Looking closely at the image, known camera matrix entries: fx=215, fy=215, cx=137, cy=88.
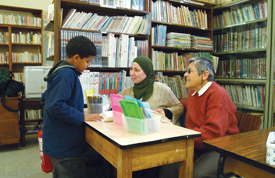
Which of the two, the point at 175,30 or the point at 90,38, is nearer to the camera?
the point at 90,38

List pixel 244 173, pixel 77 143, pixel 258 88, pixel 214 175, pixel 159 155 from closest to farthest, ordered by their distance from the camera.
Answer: pixel 244 173, pixel 159 155, pixel 214 175, pixel 77 143, pixel 258 88

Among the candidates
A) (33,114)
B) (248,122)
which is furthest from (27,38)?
(248,122)

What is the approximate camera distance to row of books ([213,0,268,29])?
2.96 meters

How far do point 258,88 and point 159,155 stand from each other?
96.9 inches

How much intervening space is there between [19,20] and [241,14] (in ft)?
14.8

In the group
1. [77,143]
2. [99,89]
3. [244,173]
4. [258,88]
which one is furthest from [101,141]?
[258,88]

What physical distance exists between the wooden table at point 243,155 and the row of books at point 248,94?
6.42 ft

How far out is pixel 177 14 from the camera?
3352 mm

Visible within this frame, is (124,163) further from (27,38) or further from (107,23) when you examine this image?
(27,38)

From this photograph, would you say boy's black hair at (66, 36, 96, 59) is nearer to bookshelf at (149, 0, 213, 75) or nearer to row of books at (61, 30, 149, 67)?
row of books at (61, 30, 149, 67)

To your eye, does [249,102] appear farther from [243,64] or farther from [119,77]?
[119,77]

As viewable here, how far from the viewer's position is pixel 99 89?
8.71 ft

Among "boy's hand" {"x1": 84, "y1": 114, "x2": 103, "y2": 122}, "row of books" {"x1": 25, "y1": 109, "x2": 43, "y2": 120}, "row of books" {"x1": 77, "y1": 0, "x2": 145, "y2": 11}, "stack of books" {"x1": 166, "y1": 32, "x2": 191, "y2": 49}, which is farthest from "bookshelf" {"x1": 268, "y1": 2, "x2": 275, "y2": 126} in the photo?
"row of books" {"x1": 25, "y1": 109, "x2": 43, "y2": 120}

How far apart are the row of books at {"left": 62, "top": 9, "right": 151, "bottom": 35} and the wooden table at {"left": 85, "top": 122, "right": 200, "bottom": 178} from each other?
1.60m
